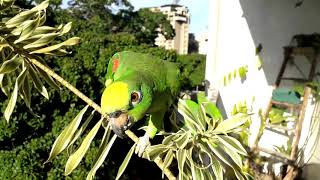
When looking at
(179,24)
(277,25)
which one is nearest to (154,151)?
(277,25)

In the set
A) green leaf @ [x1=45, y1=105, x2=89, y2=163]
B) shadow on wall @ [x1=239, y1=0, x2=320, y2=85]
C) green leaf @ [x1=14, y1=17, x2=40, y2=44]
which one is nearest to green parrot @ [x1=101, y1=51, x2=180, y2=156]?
green leaf @ [x1=45, y1=105, x2=89, y2=163]

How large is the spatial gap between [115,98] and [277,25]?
2877 millimetres

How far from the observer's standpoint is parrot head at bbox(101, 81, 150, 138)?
85 cm

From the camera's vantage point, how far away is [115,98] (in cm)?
86

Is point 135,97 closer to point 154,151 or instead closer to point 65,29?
point 154,151

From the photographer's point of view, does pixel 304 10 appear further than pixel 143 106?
Yes

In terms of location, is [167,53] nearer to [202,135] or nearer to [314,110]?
[314,110]

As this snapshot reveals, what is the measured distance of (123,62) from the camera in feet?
3.68

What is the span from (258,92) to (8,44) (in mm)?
2934

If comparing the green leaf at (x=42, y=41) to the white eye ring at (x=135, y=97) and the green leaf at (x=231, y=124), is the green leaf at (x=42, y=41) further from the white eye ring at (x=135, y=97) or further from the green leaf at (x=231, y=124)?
the green leaf at (x=231, y=124)

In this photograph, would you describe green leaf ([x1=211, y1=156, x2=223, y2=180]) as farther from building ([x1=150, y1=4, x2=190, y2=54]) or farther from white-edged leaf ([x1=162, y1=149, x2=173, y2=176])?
building ([x1=150, y1=4, x2=190, y2=54])

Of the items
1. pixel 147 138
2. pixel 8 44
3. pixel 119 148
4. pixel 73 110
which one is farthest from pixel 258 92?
pixel 8 44

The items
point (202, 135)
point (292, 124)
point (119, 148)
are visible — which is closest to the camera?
point (202, 135)

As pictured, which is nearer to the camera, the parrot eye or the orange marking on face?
the parrot eye
